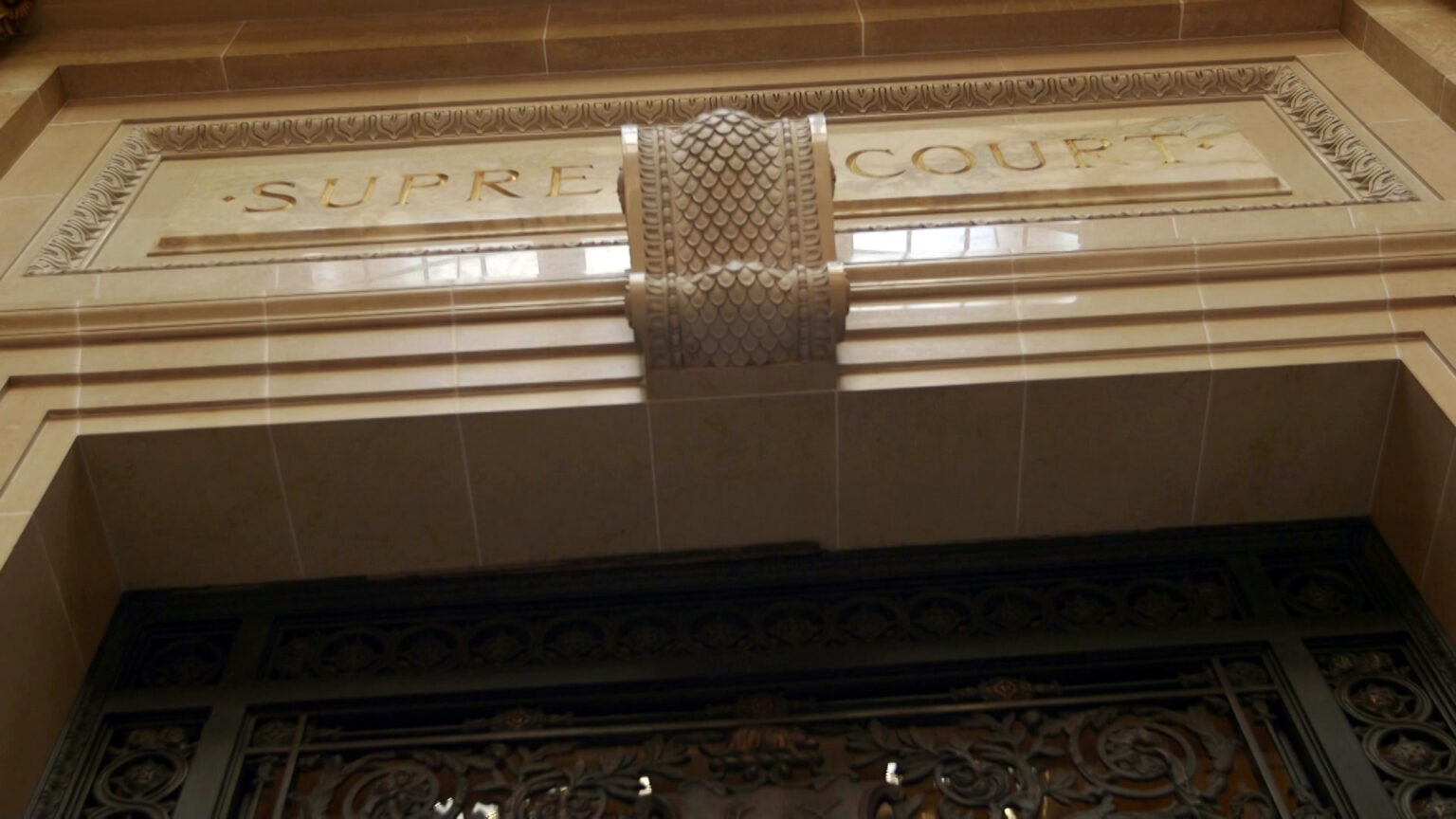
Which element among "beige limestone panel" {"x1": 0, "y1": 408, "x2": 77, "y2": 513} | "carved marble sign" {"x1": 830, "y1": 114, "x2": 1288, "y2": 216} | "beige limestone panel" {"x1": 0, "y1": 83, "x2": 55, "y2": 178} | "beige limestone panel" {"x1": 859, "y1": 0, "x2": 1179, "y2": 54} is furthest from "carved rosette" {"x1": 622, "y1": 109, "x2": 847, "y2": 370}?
"beige limestone panel" {"x1": 0, "y1": 83, "x2": 55, "y2": 178}

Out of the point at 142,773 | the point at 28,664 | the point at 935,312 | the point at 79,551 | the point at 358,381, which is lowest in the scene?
the point at 142,773

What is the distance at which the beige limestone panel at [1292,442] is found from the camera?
379cm

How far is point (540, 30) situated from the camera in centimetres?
541

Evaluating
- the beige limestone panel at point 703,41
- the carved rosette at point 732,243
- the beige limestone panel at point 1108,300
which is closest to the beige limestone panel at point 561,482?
the carved rosette at point 732,243

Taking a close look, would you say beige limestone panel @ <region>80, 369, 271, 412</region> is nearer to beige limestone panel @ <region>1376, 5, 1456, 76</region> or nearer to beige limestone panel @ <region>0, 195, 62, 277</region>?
beige limestone panel @ <region>0, 195, 62, 277</region>

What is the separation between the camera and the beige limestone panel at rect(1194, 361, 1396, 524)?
149 inches

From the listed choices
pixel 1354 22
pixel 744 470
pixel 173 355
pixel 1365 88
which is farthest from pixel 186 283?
pixel 1354 22

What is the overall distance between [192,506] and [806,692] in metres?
1.73

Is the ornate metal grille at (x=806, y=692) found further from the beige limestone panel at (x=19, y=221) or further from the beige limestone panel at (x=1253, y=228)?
the beige limestone panel at (x=19, y=221)

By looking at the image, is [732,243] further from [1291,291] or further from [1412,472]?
[1412,472]

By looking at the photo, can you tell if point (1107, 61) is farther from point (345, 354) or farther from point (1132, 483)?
point (345, 354)

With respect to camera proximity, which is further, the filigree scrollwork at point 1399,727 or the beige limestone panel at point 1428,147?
the beige limestone panel at point 1428,147

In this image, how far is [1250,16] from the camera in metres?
5.37

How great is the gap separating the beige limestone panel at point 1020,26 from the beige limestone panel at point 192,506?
9.28ft
